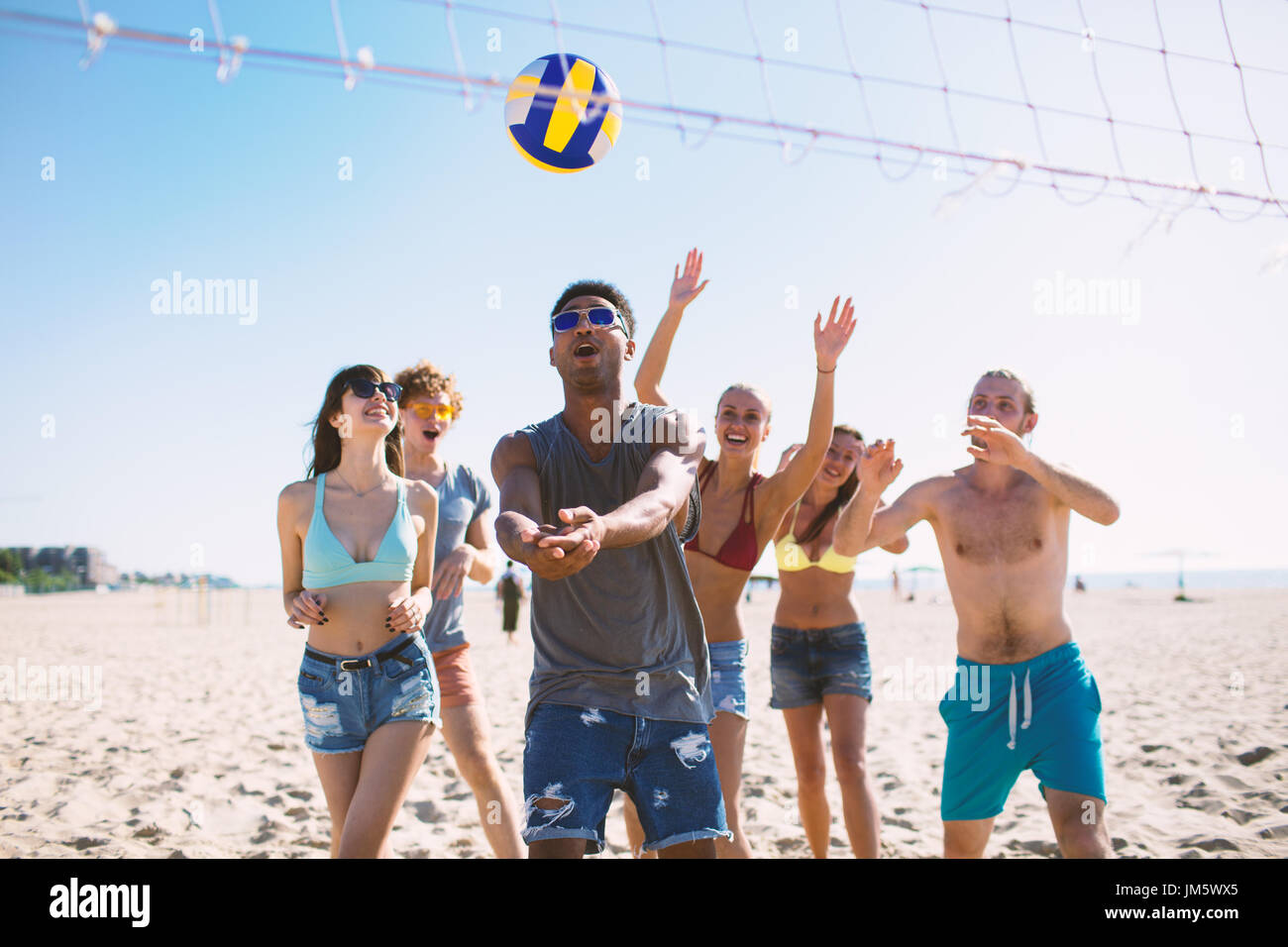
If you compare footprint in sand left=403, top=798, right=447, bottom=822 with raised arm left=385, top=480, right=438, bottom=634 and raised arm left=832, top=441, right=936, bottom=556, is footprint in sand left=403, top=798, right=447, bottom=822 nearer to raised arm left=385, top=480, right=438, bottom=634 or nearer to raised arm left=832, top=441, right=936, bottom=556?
raised arm left=385, top=480, right=438, bottom=634

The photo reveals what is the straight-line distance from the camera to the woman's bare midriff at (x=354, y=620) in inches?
98.3

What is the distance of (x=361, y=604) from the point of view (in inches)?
100.0

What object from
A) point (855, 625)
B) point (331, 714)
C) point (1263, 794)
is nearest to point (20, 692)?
point (331, 714)

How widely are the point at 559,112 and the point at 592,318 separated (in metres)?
1.66

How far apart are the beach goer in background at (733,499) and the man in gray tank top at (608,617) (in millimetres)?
837

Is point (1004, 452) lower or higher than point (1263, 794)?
higher

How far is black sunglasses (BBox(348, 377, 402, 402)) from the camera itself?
2719 millimetres

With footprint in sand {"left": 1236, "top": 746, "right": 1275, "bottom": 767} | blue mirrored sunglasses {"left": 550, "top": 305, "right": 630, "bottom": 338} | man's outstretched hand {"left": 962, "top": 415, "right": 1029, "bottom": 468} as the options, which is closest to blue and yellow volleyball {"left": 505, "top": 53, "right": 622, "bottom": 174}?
blue mirrored sunglasses {"left": 550, "top": 305, "right": 630, "bottom": 338}

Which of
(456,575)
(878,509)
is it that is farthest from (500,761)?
(878,509)

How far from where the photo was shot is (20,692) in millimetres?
7727

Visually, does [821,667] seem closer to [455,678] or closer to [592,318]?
[455,678]

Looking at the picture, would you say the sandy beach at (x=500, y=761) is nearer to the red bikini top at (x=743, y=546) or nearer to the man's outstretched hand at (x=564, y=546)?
the red bikini top at (x=743, y=546)
